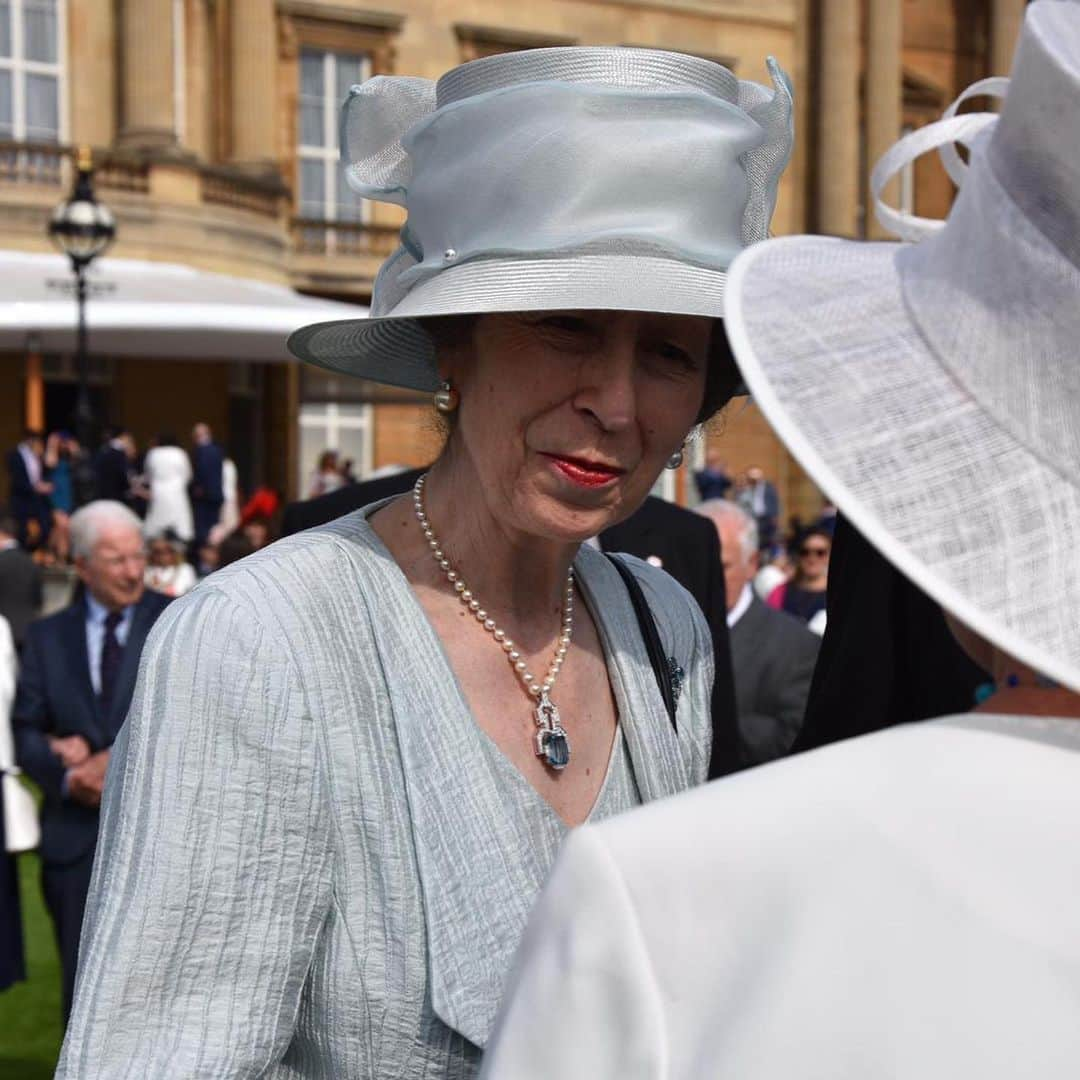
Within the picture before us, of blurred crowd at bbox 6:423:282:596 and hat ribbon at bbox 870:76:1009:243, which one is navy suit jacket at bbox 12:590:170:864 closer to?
hat ribbon at bbox 870:76:1009:243

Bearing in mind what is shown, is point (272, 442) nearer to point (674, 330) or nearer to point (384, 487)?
point (384, 487)

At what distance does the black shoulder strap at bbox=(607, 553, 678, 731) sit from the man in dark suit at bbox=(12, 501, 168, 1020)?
335cm

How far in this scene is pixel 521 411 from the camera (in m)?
1.92

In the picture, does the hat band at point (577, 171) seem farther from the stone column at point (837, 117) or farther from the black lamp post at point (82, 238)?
the stone column at point (837, 117)

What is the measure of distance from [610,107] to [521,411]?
13.5 inches

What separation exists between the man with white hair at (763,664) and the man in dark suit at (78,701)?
1.99m

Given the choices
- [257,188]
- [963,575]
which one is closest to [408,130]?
[963,575]

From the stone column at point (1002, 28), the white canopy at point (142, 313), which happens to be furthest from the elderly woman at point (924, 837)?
the stone column at point (1002, 28)

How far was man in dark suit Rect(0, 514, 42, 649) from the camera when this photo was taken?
36.7 feet

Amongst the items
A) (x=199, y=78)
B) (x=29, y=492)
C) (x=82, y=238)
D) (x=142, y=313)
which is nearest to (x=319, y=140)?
(x=199, y=78)

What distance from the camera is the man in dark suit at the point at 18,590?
11188 mm

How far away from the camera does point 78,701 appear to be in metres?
5.59

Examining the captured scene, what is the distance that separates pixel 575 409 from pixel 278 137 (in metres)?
27.1

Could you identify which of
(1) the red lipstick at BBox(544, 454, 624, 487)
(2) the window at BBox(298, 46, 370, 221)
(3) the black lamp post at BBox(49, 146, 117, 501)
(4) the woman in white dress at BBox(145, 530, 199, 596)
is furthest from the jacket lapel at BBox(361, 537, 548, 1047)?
(2) the window at BBox(298, 46, 370, 221)
